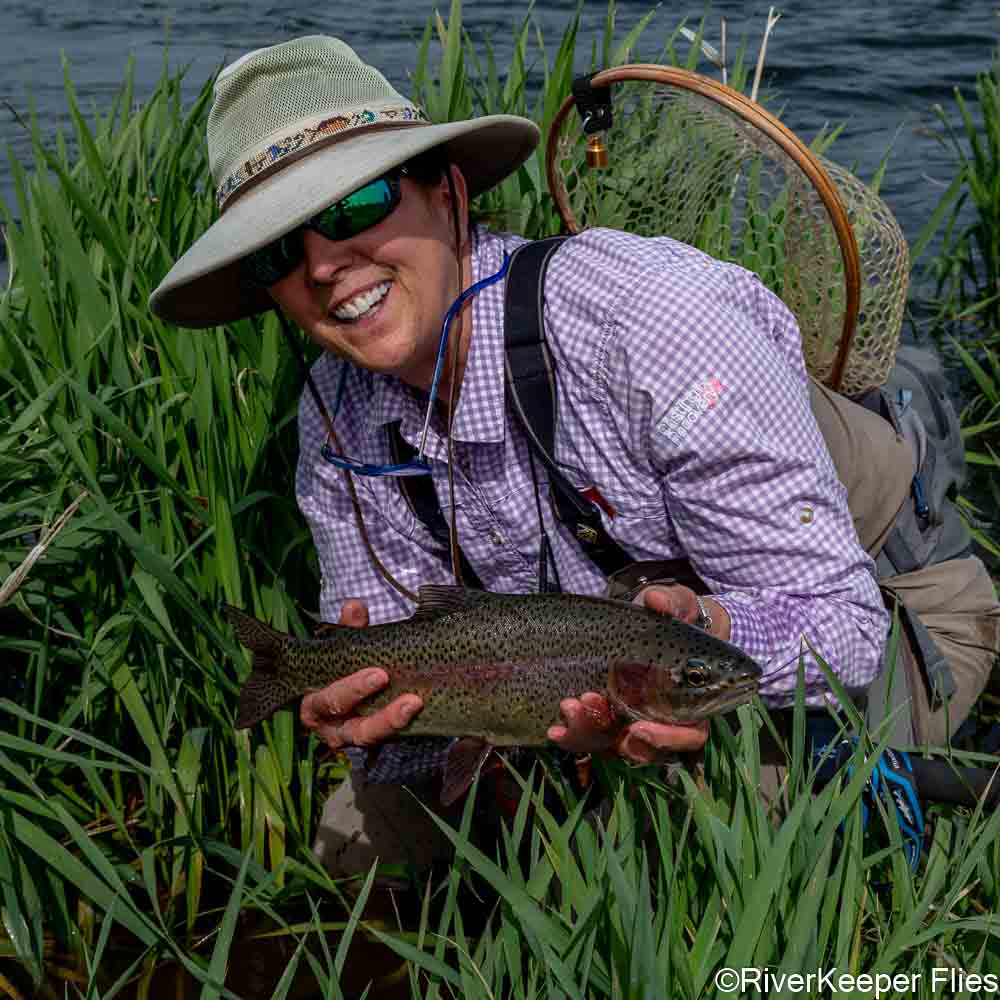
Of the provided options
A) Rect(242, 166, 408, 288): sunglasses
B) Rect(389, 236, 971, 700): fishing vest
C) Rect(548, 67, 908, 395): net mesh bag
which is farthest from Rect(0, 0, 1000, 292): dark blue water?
Rect(242, 166, 408, 288): sunglasses

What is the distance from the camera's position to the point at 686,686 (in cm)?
227

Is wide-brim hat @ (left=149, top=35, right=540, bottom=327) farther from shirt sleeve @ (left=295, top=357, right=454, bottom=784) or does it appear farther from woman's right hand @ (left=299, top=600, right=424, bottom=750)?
woman's right hand @ (left=299, top=600, right=424, bottom=750)

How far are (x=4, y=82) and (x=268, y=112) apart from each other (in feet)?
22.7

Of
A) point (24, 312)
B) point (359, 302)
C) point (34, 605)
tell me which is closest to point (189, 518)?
point (34, 605)

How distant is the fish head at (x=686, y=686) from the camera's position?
2246 mm

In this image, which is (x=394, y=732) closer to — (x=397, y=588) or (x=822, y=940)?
(x=397, y=588)

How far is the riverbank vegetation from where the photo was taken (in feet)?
8.10

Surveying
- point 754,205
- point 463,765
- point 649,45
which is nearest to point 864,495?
point 463,765

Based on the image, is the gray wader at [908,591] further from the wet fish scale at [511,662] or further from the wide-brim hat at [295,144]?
the wide-brim hat at [295,144]

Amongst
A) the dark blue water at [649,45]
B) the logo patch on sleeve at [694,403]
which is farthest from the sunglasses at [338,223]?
the dark blue water at [649,45]

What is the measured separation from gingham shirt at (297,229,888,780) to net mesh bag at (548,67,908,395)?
1.23 feet

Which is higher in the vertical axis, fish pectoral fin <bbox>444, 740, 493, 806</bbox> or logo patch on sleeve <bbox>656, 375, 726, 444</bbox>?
logo patch on sleeve <bbox>656, 375, 726, 444</bbox>

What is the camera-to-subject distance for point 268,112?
2.71 m

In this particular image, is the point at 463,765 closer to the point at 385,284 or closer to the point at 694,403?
the point at 694,403
